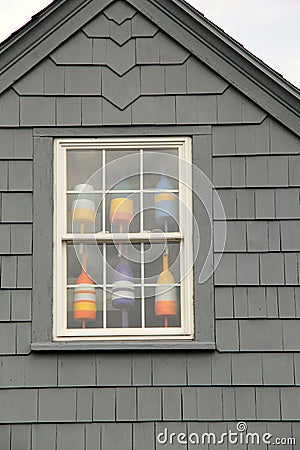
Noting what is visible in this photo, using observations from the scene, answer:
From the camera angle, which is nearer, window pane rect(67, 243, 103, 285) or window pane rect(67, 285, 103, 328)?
window pane rect(67, 285, 103, 328)

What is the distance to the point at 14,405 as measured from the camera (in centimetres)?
711

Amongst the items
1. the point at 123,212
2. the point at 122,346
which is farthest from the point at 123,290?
the point at 123,212

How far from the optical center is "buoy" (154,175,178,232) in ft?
24.8

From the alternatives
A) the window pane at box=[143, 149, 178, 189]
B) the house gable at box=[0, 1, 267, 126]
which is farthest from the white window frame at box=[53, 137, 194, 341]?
the house gable at box=[0, 1, 267, 126]

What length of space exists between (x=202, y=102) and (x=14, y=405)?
8.49 ft

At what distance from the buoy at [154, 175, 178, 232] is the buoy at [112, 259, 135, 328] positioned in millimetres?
433

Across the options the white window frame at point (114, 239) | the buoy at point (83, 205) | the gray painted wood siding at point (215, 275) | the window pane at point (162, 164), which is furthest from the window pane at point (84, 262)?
the window pane at point (162, 164)

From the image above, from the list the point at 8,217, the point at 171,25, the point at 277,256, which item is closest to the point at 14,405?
the point at 8,217

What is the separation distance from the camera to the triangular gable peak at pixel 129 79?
25.0 ft

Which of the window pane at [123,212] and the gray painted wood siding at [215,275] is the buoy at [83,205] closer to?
the window pane at [123,212]

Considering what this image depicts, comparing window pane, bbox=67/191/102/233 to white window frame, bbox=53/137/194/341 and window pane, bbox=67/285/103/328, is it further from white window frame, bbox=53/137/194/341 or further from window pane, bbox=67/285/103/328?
window pane, bbox=67/285/103/328

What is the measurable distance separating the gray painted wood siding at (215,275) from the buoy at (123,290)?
1.28 ft

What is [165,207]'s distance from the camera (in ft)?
24.8

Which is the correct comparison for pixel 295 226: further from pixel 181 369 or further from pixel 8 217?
pixel 8 217
